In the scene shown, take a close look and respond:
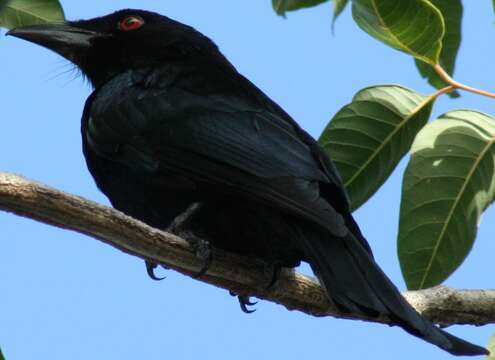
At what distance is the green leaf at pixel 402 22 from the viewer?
3.63m

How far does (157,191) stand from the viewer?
14.3 feet

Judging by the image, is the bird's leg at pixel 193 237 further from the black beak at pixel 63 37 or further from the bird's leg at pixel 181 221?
the black beak at pixel 63 37

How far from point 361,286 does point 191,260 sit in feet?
2.08

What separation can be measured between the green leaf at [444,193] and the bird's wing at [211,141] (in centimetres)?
29

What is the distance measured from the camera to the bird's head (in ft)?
17.3

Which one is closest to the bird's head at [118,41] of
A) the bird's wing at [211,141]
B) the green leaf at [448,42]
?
the bird's wing at [211,141]

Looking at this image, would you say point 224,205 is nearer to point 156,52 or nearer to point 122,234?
point 122,234

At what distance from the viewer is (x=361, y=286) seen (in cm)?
362

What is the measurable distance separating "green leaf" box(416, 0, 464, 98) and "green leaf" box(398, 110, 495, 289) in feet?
0.98

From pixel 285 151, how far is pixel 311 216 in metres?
0.48

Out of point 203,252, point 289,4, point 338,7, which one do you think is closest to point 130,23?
point 289,4

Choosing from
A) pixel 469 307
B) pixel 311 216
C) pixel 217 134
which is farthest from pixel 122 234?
pixel 469 307

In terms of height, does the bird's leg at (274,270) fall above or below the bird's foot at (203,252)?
below

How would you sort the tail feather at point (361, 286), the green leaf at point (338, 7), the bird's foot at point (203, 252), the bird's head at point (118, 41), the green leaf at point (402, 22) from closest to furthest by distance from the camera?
the tail feather at point (361, 286) → the green leaf at point (402, 22) → the bird's foot at point (203, 252) → the green leaf at point (338, 7) → the bird's head at point (118, 41)
